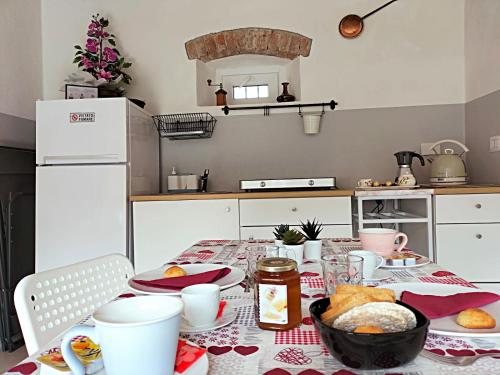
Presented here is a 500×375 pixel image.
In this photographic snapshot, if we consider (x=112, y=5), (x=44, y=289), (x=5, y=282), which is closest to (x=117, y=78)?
(x=112, y=5)

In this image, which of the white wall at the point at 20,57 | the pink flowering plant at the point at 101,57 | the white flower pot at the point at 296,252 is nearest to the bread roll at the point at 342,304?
the white flower pot at the point at 296,252

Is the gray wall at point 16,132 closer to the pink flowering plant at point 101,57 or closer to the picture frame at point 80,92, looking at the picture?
the picture frame at point 80,92

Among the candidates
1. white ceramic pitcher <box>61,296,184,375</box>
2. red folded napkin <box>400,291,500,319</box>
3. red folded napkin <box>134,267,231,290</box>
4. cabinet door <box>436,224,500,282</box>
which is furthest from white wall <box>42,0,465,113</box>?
white ceramic pitcher <box>61,296,184,375</box>

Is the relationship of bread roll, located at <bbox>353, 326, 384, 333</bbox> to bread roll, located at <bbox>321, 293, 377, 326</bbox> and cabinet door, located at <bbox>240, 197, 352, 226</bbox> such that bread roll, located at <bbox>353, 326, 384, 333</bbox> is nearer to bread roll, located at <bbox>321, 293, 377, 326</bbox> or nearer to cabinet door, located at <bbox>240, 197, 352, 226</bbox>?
bread roll, located at <bbox>321, 293, 377, 326</bbox>

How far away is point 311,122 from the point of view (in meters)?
2.90

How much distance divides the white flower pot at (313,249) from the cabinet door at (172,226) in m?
1.37

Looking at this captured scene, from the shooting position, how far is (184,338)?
59cm

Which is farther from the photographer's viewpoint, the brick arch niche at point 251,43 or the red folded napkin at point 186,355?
the brick arch niche at point 251,43

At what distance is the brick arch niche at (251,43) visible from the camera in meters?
2.97

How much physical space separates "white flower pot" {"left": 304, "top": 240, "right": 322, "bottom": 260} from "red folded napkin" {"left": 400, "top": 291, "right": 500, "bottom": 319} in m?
0.44

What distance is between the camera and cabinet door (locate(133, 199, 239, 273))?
2.46 meters

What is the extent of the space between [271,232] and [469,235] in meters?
1.09

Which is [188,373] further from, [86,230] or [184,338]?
[86,230]

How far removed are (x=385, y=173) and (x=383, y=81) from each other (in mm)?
669
